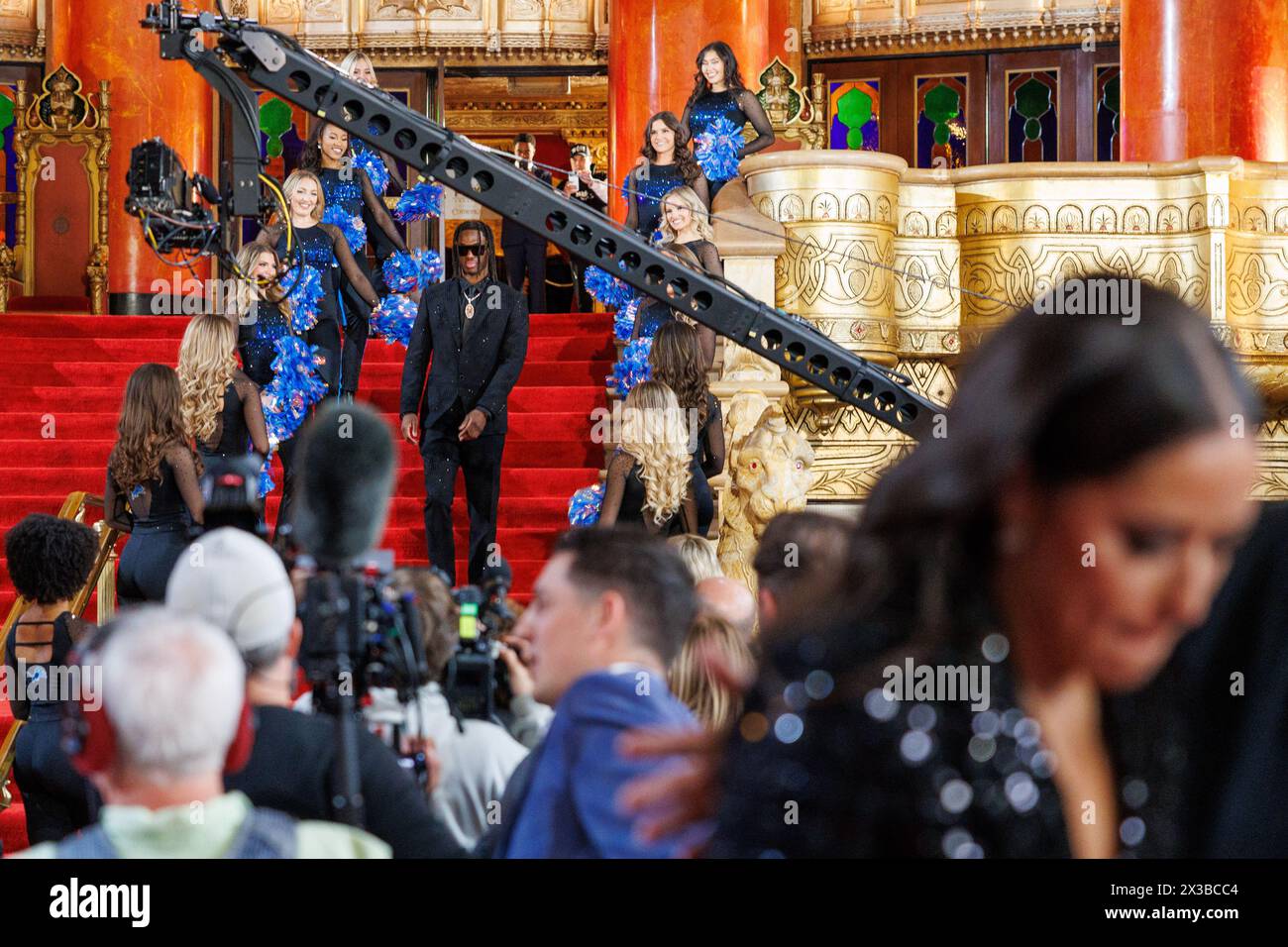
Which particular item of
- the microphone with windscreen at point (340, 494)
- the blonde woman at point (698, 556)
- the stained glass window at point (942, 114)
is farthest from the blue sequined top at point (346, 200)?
the stained glass window at point (942, 114)

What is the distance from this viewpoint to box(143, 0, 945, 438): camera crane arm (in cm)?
541

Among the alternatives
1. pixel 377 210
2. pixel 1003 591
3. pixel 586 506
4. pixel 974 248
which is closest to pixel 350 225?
pixel 377 210

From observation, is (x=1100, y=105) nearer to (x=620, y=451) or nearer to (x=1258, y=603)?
(x=620, y=451)

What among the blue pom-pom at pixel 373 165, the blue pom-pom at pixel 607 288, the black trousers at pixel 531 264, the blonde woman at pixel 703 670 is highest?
the blue pom-pom at pixel 373 165

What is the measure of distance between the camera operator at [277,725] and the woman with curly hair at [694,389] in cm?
454

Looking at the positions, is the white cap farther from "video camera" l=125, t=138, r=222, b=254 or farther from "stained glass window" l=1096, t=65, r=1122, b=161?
"stained glass window" l=1096, t=65, r=1122, b=161

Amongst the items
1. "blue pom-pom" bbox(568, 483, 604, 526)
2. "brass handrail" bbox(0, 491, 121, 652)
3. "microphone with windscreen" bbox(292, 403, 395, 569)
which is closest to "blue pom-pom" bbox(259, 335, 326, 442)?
"brass handrail" bbox(0, 491, 121, 652)

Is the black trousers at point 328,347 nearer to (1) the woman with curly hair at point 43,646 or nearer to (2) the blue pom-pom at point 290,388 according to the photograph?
(2) the blue pom-pom at point 290,388

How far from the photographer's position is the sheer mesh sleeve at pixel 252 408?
24.2 ft

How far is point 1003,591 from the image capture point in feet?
3.67

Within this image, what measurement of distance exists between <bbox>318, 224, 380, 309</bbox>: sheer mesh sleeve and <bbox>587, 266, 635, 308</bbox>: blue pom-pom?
4.38ft
